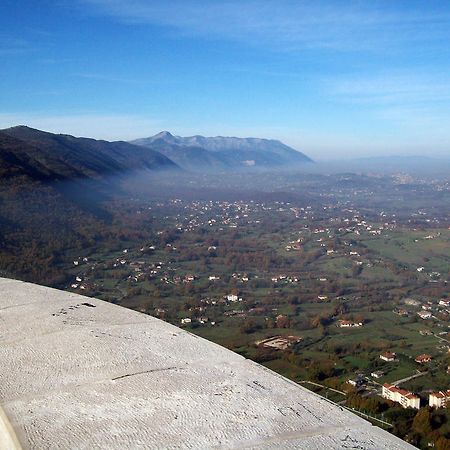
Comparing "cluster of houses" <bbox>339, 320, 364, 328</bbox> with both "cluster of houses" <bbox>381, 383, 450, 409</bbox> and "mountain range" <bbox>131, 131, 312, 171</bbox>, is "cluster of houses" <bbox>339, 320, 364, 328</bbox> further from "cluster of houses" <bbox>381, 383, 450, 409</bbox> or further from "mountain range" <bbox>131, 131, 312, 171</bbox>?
"mountain range" <bbox>131, 131, 312, 171</bbox>

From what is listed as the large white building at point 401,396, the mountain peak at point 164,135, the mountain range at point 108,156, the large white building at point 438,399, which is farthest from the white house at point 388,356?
the mountain peak at point 164,135

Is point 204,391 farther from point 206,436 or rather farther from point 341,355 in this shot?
point 341,355

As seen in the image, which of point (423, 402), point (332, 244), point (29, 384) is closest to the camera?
point (29, 384)

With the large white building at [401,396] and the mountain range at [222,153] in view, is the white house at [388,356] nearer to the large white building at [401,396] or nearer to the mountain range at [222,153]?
the large white building at [401,396]

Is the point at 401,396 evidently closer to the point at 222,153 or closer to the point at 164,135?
the point at 222,153

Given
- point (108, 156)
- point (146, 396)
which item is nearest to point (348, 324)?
point (146, 396)

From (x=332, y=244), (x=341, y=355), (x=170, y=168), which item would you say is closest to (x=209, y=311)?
(x=341, y=355)
